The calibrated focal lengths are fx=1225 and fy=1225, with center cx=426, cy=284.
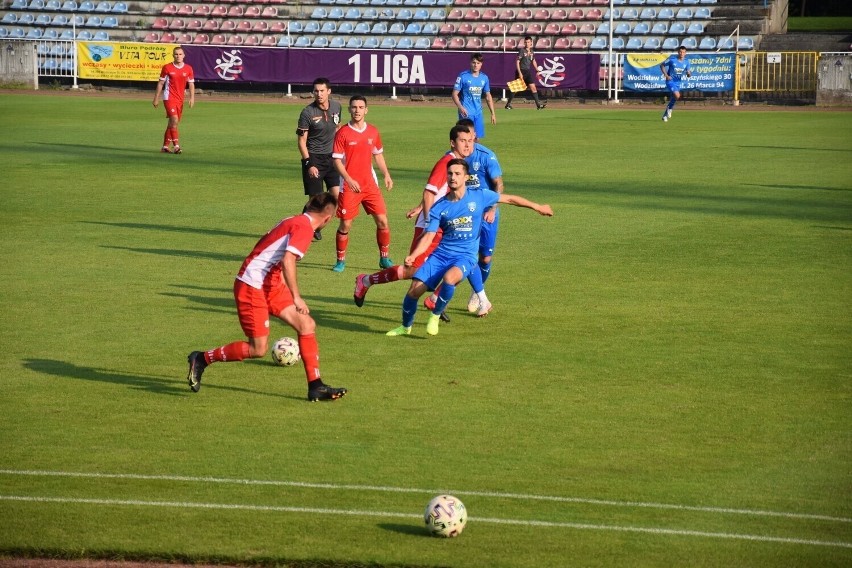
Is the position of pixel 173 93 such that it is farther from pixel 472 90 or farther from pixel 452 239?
pixel 452 239

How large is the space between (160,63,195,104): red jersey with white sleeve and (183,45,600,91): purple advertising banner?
18.8 m

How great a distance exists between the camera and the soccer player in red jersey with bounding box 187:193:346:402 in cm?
959

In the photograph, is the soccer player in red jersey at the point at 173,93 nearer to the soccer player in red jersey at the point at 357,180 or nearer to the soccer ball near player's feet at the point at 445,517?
the soccer player in red jersey at the point at 357,180

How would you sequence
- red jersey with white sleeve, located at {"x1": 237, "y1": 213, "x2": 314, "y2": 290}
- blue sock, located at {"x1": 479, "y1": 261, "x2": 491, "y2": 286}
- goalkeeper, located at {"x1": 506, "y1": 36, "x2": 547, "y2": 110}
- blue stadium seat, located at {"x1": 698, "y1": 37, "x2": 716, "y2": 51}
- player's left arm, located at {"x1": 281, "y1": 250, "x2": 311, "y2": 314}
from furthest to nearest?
blue stadium seat, located at {"x1": 698, "y1": 37, "x2": 716, "y2": 51}
goalkeeper, located at {"x1": 506, "y1": 36, "x2": 547, "y2": 110}
blue sock, located at {"x1": 479, "y1": 261, "x2": 491, "y2": 286}
red jersey with white sleeve, located at {"x1": 237, "y1": 213, "x2": 314, "y2": 290}
player's left arm, located at {"x1": 281, "y1": 250, "x2": 311, "y2": 314}

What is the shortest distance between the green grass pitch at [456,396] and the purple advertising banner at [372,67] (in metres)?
25.2

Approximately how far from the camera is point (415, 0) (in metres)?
53.6

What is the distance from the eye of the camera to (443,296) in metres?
11.8

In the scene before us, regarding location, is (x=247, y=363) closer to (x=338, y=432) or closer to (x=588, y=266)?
(x=338, y=432)

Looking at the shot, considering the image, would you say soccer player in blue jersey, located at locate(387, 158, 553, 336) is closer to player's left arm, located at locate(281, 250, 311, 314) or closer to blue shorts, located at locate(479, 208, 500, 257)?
blue shorts, located at locate(479, 208, 500, 257)

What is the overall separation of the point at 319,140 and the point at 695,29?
3449 centimetres

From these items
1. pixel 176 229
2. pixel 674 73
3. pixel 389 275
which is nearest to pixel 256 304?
pixel 389 275

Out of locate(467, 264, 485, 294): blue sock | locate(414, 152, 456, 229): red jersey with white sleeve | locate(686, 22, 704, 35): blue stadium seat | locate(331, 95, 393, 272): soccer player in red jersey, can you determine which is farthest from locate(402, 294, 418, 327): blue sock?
locate(686, 22, 704, 35): blue stadium seat

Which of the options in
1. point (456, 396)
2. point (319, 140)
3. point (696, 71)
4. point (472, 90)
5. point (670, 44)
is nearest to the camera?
point (456, 396)

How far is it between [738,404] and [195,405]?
431 centimetres
